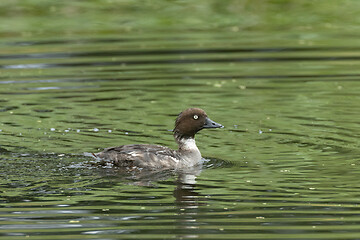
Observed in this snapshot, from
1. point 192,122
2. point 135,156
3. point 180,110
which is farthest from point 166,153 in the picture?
point 180,110

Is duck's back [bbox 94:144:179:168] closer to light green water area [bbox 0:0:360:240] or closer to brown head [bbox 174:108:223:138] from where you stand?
Answer: light green water area [bbox 0:0:360:240]

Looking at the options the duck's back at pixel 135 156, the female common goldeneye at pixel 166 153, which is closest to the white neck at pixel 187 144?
the female common goldeneye at pixel 166 153

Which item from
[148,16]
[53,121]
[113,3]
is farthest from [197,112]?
[113,3]

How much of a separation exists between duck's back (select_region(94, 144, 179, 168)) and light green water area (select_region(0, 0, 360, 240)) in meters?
0.16

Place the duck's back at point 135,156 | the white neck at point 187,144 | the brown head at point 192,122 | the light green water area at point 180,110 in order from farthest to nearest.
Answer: the brown head at point 192,122, the white neck at point 187,144, the duck's back at point 135,156, the light green water area at point 180,110

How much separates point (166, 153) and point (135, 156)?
17.3 inches

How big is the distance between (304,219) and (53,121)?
648 centimetres

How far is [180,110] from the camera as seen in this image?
14891mm

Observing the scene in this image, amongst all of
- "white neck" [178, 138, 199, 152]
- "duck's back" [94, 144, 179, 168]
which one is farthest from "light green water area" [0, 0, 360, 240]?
"white neck" [178, 138, 199, 152]

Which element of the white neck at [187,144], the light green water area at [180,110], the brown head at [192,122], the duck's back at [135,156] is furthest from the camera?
the brown head at [192,122]

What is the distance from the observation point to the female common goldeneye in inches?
439

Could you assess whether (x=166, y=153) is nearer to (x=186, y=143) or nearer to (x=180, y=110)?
(x=186, y=143)

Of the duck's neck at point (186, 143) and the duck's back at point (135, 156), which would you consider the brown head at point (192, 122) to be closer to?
the duck's neck at point (186, 143)

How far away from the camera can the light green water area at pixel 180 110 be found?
8750 mm
